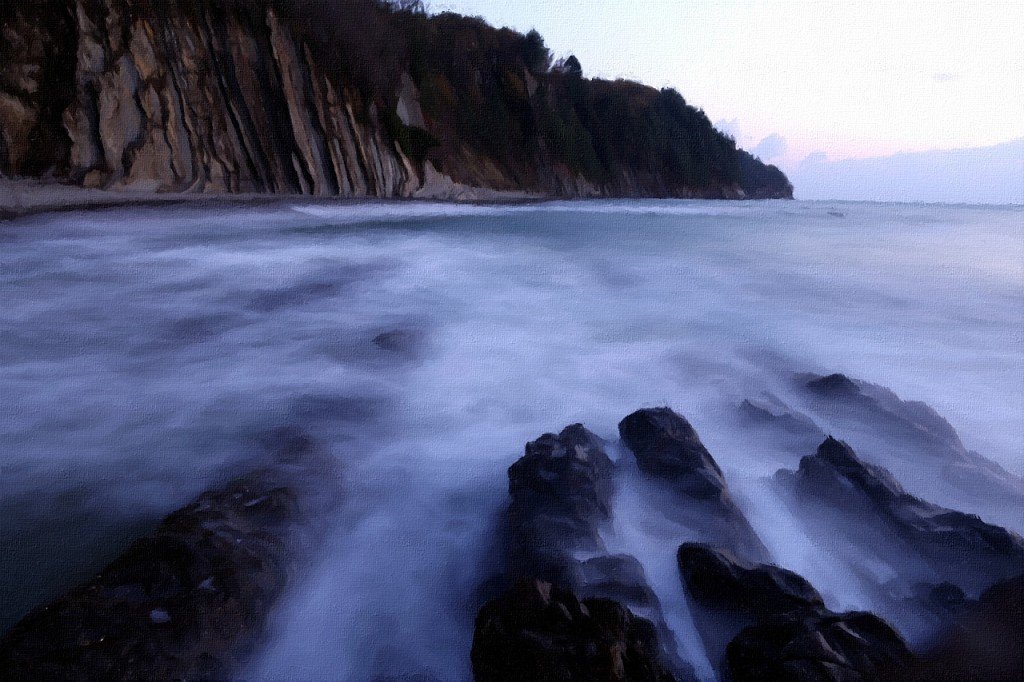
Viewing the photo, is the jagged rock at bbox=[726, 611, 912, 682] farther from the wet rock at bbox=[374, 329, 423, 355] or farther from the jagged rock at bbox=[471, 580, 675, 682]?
the wet rock at bbox=[374, 329, 423, 355]

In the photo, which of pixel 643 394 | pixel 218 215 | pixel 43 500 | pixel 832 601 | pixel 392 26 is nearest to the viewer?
pixel 832 601

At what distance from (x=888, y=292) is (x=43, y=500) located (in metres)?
9.55

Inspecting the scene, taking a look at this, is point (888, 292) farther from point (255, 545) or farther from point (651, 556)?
point (255, 545)

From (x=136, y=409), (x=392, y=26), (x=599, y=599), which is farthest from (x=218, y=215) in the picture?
(x=392, y=26)

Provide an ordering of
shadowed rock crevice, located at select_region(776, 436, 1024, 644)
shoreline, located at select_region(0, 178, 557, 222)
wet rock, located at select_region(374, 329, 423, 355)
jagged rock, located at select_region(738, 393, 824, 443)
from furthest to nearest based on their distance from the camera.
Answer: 1. shoreline, located at select_region(0, 178, 557, 222)
2. wet rock, located at select_region(374, 329, 423, 355)
3. jagged rock, located at select_region(738, 393, 824, 443)
4. shadowed rock crevice, located at select_region(776, 436, 1024, 644)

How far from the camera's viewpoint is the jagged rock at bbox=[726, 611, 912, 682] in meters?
1.48

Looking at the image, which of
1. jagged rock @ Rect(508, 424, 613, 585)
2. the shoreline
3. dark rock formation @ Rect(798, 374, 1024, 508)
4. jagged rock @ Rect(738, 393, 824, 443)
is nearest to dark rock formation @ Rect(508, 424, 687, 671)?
jagged rock @ Rect(508, 424, 613, 585)

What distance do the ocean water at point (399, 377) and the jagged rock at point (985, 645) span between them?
407 millimetres

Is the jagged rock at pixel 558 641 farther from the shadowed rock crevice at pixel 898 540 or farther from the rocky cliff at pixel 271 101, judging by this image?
the rocky cliff at pixel 271 101

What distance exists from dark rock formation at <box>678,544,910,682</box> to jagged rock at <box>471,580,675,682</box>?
0.31 m

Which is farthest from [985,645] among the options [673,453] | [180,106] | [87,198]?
[180,106]

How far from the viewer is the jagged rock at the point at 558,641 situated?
1436 mm

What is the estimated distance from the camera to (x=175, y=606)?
1.65 m

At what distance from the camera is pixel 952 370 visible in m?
4.86
